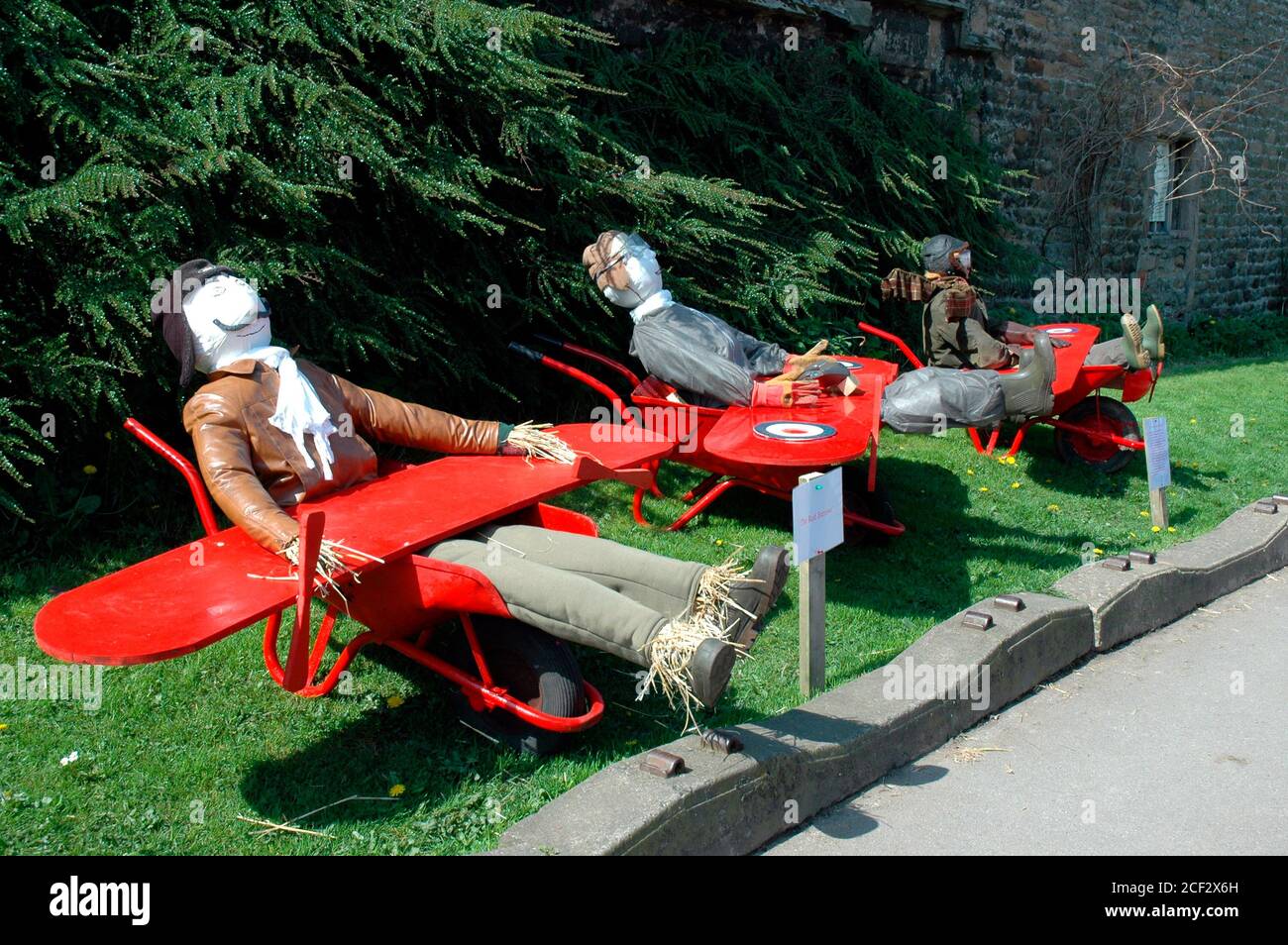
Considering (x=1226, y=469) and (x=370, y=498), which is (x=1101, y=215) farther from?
(x=370, y=498)

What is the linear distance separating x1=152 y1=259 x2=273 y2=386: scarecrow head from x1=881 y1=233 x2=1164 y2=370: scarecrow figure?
4.34 meters

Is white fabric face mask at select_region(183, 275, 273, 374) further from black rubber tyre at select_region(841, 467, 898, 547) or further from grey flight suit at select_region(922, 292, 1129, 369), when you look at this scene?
grey flight suit at select_region(922, 292, 1129, 369)

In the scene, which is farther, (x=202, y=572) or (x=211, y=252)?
(x=211, y=252)

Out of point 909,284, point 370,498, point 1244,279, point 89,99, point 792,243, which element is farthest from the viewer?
A: point 1244,279

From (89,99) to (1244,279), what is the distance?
15126 millimetres

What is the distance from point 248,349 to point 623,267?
2.23 meters

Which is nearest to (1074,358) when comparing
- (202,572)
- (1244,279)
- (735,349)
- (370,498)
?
(735,349)

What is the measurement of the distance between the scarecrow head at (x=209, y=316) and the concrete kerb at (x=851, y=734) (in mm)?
1864

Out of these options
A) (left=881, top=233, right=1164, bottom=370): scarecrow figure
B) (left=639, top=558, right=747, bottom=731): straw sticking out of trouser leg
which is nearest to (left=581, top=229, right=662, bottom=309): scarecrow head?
(left=881, top=233, right=1164, bottom=370): scarecrow figure

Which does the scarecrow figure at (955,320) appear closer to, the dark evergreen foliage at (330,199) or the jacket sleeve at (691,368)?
the dark evergreen foliage at (330,199)

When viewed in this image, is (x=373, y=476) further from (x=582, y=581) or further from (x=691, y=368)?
(x=691, y=368)

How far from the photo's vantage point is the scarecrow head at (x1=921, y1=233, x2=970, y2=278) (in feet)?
23.5

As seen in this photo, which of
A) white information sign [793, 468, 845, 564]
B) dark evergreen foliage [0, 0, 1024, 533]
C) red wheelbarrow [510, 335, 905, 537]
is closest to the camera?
white information sign [793, 468, 845, 564]

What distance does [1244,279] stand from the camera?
1579cm
